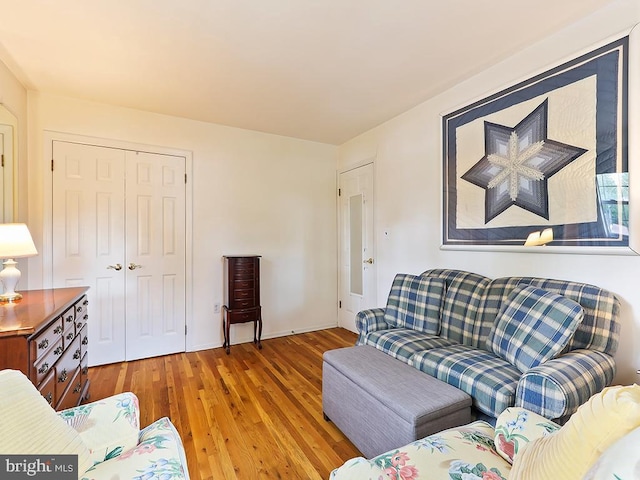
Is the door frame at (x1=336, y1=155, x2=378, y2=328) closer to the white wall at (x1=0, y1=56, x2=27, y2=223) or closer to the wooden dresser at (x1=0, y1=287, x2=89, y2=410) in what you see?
the wooden dresser at (x1=0, y1=287, x2=89, y2=410)

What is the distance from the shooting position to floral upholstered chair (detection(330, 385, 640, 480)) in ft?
1.94

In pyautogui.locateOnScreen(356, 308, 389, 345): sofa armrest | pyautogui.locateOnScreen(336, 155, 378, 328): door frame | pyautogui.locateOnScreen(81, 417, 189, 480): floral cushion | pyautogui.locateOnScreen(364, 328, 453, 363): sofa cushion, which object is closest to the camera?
pyautogui.locateOnScreen(81, 417, 189, 480): floral cushion

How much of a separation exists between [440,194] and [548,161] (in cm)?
86

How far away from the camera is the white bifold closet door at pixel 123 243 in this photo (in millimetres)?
2799

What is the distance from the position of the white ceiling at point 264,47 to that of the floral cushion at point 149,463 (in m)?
2.12

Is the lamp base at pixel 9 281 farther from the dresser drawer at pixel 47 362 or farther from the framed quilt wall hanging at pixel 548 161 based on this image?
the framed quilt wall hanging at pixel 548 161

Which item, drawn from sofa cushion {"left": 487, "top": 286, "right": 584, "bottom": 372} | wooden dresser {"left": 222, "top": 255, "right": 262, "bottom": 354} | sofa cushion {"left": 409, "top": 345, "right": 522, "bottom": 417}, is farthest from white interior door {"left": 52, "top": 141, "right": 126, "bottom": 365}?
sofa cushion {"left": 487, "top": 286, "right": 584, "bottom": 372}

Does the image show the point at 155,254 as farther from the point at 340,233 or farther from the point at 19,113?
the point at 340,233

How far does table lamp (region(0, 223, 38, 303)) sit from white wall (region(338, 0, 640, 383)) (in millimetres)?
2961

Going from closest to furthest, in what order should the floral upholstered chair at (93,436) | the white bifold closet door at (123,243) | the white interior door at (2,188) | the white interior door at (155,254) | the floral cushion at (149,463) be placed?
the floral upholstered chair at (93,436), the floral cushion at (149,463), the white interior door at (2,188), the white bifold closet door at (123,243), the white interior door at (155,254)

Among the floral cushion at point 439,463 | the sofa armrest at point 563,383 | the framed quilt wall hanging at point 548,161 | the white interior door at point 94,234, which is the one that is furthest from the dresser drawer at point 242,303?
the sofa armrest at point 563,383

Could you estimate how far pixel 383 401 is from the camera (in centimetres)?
150

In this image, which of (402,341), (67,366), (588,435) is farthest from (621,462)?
(67,366)

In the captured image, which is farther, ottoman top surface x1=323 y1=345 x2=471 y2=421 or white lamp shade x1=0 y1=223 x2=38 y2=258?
white lamp shade x1=0 y1=223 x2=38 y2=258
